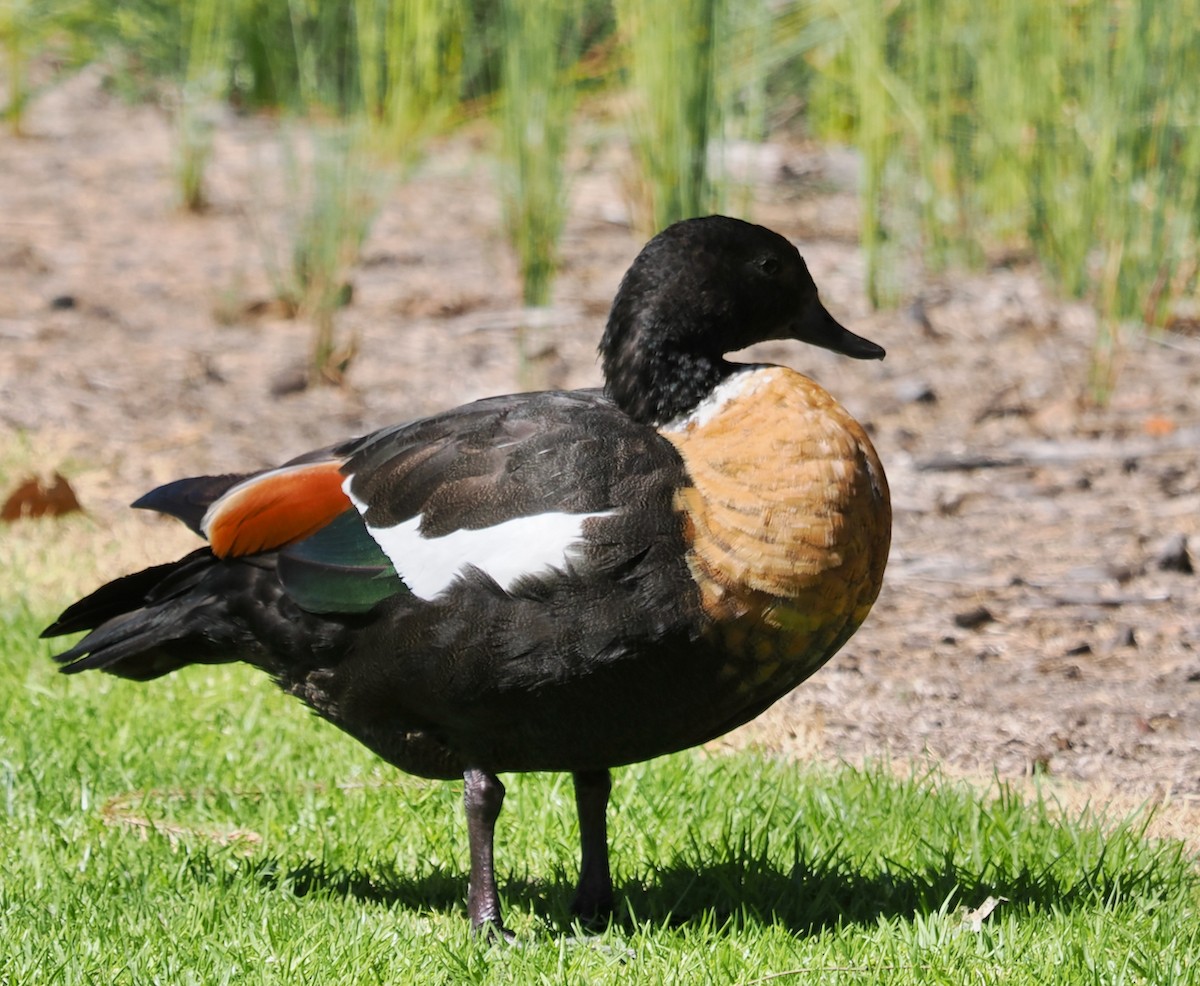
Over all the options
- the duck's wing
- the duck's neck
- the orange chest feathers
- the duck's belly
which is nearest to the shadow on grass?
the duck's belly

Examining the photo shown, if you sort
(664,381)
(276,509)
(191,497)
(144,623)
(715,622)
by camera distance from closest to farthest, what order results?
1. (715,622)
2. (664,381)
3. (276,509)
4. (144,623)
5. (191,497)

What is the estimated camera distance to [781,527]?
3.20 meters

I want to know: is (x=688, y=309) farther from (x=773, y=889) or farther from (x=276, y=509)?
(x=773, y=889)

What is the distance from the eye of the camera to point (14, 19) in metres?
10.3

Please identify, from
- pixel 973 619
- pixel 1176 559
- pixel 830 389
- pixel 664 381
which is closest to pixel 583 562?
pixel 664 381

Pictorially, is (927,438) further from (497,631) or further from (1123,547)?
(497,631)

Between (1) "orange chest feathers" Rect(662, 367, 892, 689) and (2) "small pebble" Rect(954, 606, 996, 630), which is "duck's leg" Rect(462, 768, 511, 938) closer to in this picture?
(1) "orange chest feathers" Rect(662, 367, 892, 689)

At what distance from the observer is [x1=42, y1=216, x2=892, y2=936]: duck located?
319 centimetres

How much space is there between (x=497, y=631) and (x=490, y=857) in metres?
0.53

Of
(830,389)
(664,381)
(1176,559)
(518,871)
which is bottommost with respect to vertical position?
(518,871)

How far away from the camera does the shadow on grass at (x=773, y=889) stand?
138 inches

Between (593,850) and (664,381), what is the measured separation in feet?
3.23

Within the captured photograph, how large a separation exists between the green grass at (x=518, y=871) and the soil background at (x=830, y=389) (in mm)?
422

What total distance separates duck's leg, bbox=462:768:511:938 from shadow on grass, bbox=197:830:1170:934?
→ 21cm
